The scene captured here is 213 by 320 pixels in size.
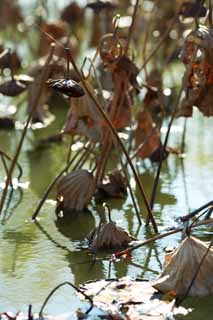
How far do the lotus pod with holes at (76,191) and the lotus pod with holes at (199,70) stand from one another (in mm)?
293

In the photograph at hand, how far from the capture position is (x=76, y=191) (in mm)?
2531

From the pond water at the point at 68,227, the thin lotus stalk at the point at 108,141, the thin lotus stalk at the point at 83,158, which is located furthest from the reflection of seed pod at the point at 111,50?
the pond water at the point at 68,227

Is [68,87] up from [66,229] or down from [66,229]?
up

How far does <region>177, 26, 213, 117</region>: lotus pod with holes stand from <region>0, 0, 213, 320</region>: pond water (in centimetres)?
28

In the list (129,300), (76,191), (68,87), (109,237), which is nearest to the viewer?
(129,300)

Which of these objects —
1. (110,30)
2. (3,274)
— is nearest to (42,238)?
(3,274)

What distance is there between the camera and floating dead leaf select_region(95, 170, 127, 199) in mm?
2627

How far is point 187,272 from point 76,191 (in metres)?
0.60

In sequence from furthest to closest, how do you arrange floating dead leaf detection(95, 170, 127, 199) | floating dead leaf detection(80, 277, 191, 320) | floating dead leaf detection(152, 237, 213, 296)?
1. floating dead leaf detection(95, 170, 127, 199)
2. floating dead leaf detection(152, 237, 213, 296)
3. floating dead leaf detection(80, 277, 191, 320)

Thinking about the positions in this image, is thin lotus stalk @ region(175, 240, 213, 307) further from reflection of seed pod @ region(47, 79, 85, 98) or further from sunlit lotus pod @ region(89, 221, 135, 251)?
reflection of seed pod @ region(47, 79, 85, 98)

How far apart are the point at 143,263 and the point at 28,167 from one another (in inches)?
33.9

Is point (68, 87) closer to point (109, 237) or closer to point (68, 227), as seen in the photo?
point (109, 237)

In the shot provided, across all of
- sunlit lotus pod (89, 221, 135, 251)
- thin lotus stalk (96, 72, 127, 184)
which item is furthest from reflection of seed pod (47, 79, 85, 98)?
thin lotus stalk (96, 72, 127, 184)

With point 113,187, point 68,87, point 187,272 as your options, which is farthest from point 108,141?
point 187,272
